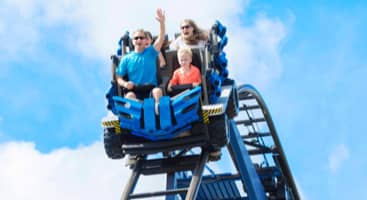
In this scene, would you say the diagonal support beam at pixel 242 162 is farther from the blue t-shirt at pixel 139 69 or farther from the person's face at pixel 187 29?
the blue t-shirt at pixel 139 69

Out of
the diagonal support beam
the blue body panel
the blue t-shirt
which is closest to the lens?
the blue body panel

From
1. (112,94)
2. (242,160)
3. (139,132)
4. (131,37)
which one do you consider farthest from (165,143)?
(242,160)

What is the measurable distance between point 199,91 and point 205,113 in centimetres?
20

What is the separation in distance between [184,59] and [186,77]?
0.16m

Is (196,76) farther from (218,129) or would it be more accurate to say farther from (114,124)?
(114,124)

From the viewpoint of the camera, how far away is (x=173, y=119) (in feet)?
21.5

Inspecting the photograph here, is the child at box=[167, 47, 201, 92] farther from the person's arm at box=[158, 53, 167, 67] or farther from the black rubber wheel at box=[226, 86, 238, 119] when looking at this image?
the black rubber wheel at box=[226, 86, 238, 119]

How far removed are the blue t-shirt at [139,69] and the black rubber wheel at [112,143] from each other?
1.65ft

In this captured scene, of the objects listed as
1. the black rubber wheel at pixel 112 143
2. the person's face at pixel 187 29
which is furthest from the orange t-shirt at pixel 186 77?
the black rubber wheel at pixel 112 143

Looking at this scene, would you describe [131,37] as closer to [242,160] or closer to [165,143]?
[165,143]

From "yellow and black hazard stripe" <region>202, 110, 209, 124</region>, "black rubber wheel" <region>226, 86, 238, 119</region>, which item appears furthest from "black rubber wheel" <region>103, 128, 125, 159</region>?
"black rubber wheel" <region>226, 86, 238, 119</region>

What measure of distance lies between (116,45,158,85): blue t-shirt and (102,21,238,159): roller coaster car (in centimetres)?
10

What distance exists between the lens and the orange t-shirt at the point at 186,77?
685 cm

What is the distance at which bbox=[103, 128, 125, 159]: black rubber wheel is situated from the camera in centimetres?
691
